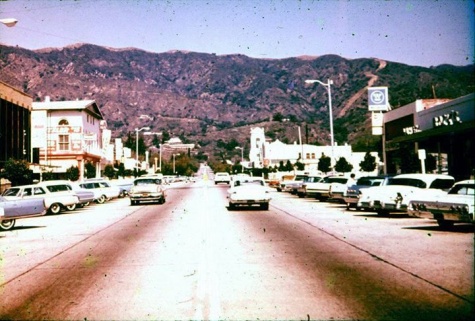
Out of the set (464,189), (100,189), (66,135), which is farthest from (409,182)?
(66,135)

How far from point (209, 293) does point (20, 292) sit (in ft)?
10.6

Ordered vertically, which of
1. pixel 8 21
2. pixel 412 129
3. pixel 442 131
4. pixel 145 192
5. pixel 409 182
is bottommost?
pixel 145 192

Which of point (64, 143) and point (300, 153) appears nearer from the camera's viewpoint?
point (64, 143)

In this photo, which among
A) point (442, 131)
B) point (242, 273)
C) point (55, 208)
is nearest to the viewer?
point (242, 273)

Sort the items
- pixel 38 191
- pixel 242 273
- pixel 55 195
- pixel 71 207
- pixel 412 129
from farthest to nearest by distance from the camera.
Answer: pixel 412 129 < pixel 71 207 < pixel 55 195 < pixel 38 191 < pixel 242 273

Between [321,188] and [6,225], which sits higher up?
[321,188]

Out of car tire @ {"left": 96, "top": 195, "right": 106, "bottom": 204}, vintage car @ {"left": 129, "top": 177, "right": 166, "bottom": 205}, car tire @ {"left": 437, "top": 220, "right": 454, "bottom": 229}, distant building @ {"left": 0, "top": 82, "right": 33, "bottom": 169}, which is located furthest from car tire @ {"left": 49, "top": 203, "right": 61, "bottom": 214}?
distant building @ {"left": 0, "top": 82, "right": 33, "bottom": 169}

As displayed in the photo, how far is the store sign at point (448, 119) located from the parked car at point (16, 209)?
2464 centimetres

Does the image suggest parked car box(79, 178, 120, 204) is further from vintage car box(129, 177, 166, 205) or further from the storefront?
the storefront

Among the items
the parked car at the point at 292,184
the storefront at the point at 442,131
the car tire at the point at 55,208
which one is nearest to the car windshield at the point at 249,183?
the car tire at the point at 55,208

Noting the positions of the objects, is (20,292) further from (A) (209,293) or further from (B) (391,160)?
(B) (391,160)

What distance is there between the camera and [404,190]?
18.6 metres

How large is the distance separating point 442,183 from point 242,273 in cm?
1210

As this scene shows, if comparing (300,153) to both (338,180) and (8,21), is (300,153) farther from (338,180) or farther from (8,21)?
(8,21)
